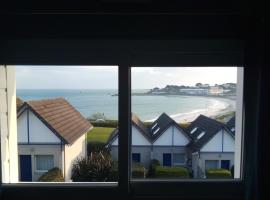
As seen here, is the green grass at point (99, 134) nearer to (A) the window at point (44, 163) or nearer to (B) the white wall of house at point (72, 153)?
(B) the white wall of house at point (72, 153)

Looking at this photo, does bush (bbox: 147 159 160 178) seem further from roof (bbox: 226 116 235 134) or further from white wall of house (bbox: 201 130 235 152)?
roof (bbox: 226 116 235 134)

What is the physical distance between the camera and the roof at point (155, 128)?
6.63 feet

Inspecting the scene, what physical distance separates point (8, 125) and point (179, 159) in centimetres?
122

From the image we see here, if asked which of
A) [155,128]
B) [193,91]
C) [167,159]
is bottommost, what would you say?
[167,159]

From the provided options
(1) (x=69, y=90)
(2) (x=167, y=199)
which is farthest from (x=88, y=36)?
(2) (x=167, y=199)

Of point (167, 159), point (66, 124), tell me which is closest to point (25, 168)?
point (66, 124)

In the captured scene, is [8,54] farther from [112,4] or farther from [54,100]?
[112,4]

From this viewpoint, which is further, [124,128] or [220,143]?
[220,143]

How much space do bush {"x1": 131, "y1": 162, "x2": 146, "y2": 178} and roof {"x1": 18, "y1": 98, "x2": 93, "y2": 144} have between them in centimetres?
42

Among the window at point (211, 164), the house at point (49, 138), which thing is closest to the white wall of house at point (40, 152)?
the house at point (49, 138)

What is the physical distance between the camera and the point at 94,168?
206 centimetres

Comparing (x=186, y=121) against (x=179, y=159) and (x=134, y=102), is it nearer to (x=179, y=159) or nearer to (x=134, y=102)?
(x=179, y=159)

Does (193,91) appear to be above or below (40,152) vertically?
above

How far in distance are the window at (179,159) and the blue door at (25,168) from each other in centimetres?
103
